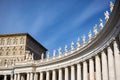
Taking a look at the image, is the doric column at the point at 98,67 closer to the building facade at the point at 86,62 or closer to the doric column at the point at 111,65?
the building facade at the point at 86,62

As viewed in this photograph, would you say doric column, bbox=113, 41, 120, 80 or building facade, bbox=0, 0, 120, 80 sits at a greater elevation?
building facade, bbox=0, 0, 120, 80

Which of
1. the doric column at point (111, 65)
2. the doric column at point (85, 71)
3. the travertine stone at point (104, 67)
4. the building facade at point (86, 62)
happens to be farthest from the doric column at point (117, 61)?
the doric column at point (85, 71)

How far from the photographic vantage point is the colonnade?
125 feet

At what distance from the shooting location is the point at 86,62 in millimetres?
52188

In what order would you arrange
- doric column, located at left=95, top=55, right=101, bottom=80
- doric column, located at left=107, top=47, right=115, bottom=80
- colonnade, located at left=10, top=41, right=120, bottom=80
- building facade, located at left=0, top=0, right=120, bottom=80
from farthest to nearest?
doric column, located at left=95, top=55, right=101, bottom=80, doric column, located at left=107, top=47, right=115, bottom=80, colonnade, located at left=10, top=41, right=120, bottom=80, building facade, located at left=0, top=0, right=120, bottom=80

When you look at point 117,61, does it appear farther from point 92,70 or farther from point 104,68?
point 92,70

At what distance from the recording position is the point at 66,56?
59.5m

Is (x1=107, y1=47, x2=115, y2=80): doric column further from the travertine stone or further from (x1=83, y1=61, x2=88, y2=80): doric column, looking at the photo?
(x1=83, y1=61, x2=88, y2=80): doric column

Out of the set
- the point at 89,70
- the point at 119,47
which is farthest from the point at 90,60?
the point at 119,47

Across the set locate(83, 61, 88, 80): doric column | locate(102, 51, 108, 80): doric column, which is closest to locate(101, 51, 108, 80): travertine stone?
locate(102, 51, 108, 80): doric column

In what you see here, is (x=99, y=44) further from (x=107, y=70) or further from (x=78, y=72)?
(x=78, y=72)

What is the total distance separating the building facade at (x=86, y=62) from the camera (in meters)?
37.8

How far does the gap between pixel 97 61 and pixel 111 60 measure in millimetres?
6874

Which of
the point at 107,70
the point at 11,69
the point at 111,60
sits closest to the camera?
the point at 111,60
